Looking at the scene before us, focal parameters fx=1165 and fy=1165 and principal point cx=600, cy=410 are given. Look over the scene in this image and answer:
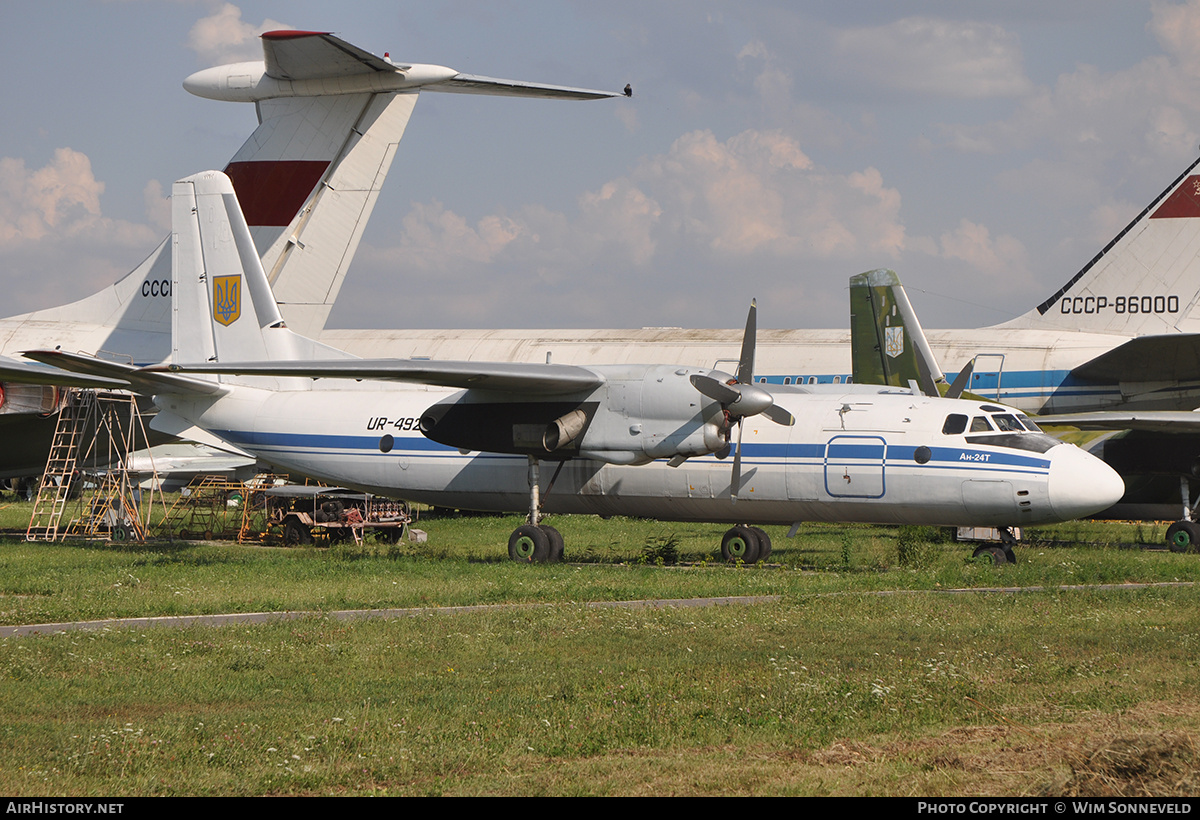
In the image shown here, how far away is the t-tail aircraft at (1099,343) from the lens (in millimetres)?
30609

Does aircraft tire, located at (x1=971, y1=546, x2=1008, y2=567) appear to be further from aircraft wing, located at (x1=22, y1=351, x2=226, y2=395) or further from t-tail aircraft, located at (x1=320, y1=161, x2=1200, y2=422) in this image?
aircraft wing, located at (x1=22, y1=351, x2=226, y2=395)

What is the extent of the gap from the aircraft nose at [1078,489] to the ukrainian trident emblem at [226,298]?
17723 mm

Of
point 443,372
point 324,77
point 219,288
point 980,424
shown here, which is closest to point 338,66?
point 324,77

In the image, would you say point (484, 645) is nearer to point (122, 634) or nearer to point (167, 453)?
point (122, 634)

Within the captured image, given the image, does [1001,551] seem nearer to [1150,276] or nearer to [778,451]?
[778,451]

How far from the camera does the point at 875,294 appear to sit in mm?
32594

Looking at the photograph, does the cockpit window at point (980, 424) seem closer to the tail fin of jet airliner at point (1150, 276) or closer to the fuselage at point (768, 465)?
the fuselage at point (768, 465)

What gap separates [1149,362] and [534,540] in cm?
1744

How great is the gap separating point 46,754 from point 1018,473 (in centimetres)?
1650

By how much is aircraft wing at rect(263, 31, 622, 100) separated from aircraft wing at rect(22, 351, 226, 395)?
8334 mm

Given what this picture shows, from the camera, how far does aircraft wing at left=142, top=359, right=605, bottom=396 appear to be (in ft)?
67.1

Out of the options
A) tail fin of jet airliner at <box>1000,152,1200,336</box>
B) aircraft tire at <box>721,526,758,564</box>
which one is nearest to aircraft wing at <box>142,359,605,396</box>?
aircraft tire at <box>721,526,758,564</box>

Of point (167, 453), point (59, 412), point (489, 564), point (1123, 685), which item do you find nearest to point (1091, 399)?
point (489, 564)

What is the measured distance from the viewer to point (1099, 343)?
32.9m
